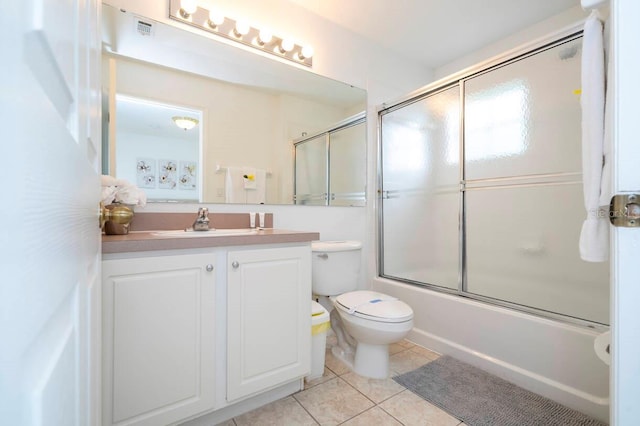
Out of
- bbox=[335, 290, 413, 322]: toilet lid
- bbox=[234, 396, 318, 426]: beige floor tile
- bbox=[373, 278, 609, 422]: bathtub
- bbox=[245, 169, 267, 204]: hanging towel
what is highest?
bbox=[245, 169, 267, 204]: hanging towel

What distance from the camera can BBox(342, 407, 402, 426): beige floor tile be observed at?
1314 millimetres

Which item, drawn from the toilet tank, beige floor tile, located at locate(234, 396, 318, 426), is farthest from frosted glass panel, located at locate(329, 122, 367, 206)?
beige floor tile, located at locate(234, 396, 318, 426)

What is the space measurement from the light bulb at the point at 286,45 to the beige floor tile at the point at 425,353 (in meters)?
2.30

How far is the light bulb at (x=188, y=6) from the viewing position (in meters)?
1.65

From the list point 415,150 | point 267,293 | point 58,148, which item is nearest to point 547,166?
point 415,150

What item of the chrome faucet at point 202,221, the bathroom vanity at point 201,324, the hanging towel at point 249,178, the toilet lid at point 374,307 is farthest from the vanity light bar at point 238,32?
the toilet lid at point 374,307

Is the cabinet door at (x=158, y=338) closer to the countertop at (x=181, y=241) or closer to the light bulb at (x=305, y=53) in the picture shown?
the countertop at (x=181, y=241)

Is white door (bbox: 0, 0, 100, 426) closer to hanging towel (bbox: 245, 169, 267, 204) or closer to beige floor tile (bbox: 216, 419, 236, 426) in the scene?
beige floor tile (bbox: 216, 419, 236, 426)

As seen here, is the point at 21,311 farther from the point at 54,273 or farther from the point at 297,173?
the point at 297,173

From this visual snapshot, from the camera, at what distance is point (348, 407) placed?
1.43 m

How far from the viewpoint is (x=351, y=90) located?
2334mm

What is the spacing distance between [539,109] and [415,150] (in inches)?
33.4

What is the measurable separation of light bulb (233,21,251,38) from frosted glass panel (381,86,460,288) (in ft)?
4.14

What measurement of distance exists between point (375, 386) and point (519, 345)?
33.1 inches
